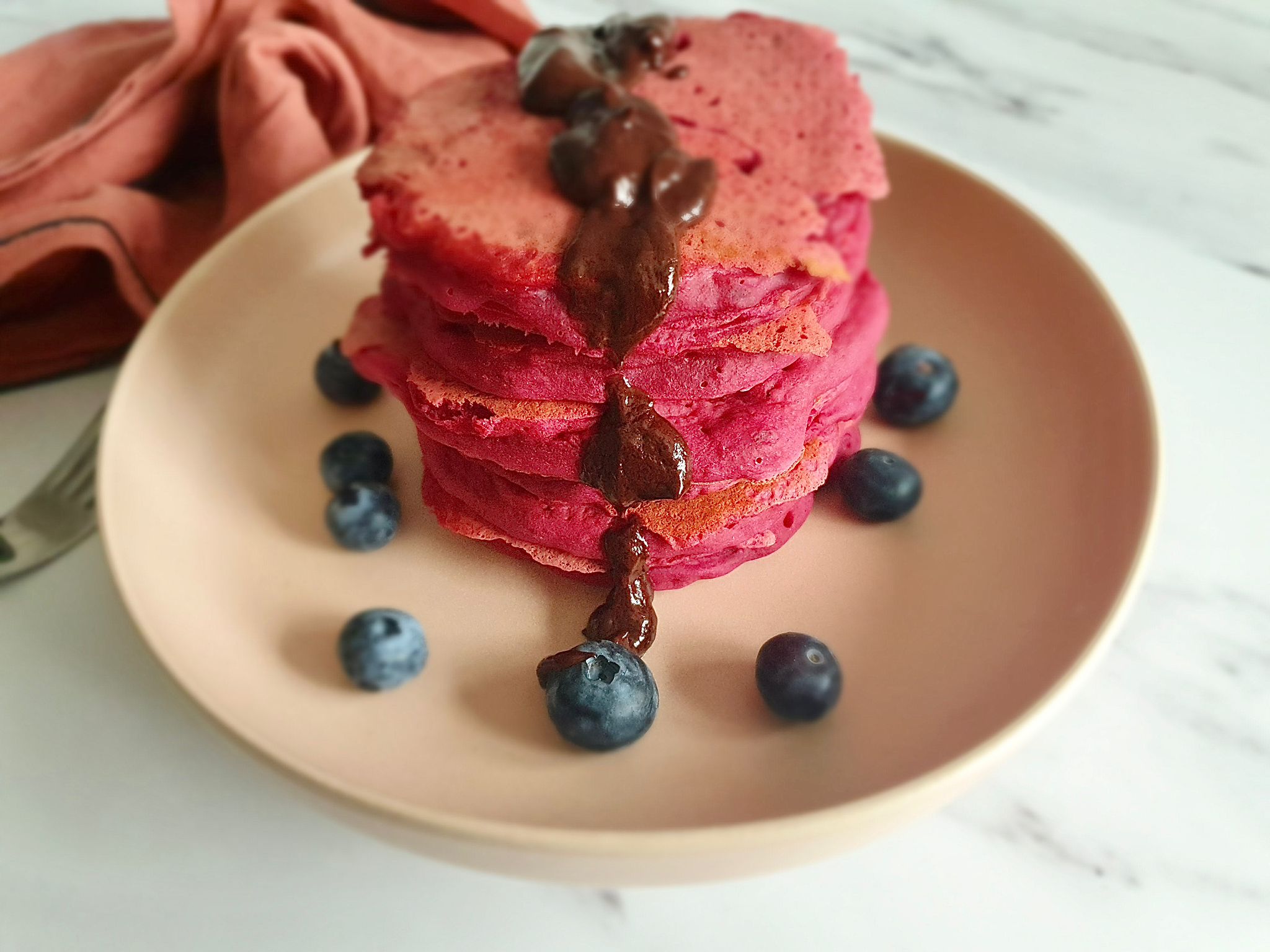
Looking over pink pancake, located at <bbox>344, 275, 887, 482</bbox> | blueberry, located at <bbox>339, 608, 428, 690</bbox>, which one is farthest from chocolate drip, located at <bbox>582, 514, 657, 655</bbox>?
blueberry, located at <bbox>339, 608, 428, 690</bbox>

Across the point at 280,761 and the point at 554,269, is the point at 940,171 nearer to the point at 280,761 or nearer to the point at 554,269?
the point at 554,269

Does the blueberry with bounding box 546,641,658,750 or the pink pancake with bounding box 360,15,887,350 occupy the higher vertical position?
the pink pancake with bounding box 360,15,887,350

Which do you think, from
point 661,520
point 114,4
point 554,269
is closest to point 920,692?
point 661,520

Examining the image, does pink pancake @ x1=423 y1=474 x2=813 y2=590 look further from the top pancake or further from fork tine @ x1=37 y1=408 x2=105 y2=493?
fork tine @ x1=37 y1=408 x2=105 y2=493

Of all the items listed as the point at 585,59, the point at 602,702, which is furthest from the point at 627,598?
the point at 585,59

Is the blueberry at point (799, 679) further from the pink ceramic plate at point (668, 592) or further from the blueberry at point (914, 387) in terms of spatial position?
the blueberry at point (914, 387)

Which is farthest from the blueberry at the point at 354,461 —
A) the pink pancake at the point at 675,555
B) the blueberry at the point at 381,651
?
the blueberry at the point at 381,651

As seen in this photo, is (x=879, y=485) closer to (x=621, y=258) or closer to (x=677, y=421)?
(x=677, y=421)

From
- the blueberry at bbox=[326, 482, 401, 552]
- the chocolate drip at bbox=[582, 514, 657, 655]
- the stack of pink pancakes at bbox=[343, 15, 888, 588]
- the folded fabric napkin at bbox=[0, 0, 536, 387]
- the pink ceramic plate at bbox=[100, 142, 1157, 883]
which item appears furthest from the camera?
the folded fabric napkin at bbox=[0, 0, 536, 387]
